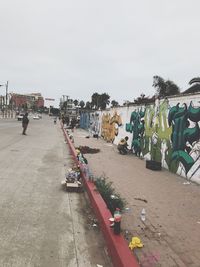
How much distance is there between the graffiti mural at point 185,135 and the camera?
36.9ft

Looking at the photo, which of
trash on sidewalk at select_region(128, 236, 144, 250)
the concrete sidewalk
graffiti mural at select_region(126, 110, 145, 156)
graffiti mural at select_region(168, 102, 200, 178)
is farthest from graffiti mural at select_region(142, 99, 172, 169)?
trash on sidewalk at select_region(128, 236, 144, 250)

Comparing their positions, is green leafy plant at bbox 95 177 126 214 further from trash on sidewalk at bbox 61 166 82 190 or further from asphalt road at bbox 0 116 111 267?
trash on sidewalk at bbox 61 166 82 190

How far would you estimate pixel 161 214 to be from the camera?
7.31 metres

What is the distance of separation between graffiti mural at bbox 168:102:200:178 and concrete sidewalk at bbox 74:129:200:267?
63 centimetres

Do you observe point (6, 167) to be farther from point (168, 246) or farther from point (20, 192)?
point (168, 246)

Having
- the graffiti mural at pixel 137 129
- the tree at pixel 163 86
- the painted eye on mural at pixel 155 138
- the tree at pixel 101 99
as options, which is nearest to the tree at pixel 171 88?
the tree at pixel 163 86

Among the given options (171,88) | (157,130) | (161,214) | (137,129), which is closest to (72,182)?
(161,214)

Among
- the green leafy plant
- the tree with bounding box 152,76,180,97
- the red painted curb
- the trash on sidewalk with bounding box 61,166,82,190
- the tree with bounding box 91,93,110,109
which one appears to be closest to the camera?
the red painted curb

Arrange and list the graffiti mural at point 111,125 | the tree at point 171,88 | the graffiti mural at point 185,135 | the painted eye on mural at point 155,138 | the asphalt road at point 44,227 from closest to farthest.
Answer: the asphalt road at point 44,227
the graffiti mural at point 185,135
the painted eye on mural at point 155,138
the graffiti mural at point 111,125
the tree at point 171,88

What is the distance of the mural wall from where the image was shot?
37.4 feet

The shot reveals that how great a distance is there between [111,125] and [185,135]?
53.9 feet

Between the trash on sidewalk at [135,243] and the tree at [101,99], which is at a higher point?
the tree at [101,99]

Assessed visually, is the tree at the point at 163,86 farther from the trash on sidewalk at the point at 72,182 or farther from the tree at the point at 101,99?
the tree at the point at 101,99

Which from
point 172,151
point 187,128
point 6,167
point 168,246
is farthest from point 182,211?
point 6,167
